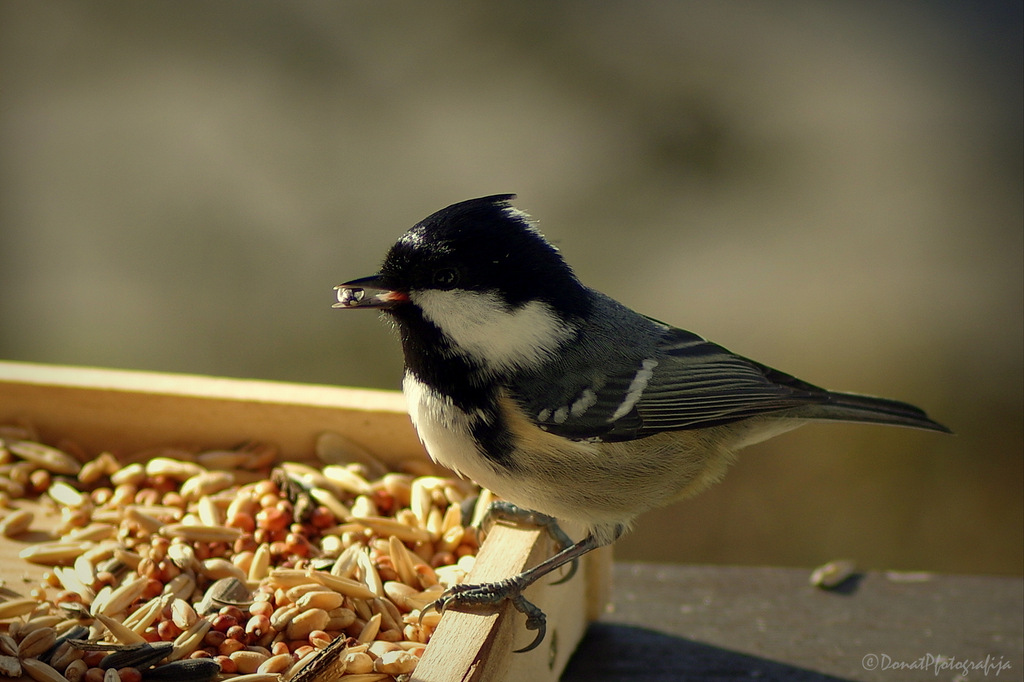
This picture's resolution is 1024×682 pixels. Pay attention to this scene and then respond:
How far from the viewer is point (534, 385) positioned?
1.45m

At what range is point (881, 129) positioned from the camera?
4012 mm

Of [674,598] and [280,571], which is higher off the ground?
[280,571]

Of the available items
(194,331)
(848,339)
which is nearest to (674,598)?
(848,339)

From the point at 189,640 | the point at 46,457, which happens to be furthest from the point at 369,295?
the point at 46,457

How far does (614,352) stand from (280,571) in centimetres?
67

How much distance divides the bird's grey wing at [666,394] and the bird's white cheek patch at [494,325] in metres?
0.05

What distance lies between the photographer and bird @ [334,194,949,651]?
139cm

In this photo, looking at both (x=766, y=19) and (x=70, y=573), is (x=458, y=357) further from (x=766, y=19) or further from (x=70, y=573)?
(x=766, y=19)

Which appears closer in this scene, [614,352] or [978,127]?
[614,352]

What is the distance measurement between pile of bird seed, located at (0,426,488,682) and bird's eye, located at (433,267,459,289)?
0.53 meters

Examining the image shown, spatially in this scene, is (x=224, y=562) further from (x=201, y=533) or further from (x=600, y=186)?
(x=600, y=186)

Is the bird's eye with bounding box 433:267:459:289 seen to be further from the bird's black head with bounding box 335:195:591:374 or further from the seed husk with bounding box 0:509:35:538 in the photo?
the seed husk with bounding box 0:509:35:538

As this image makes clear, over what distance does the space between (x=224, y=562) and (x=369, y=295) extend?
1.99 ft

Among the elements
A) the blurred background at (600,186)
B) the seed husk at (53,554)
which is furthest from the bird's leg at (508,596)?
the blurred background at (600,186)
